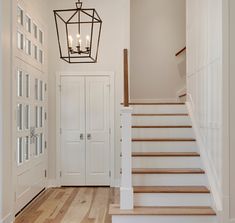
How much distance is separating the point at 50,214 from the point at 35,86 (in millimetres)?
2238

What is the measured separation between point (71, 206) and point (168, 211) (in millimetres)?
1738

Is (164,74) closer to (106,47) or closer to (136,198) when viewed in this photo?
(106,47)

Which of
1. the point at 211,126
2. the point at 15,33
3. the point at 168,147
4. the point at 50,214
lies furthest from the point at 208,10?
the point at 50,214

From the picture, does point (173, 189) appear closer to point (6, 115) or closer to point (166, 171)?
point (166, 171)

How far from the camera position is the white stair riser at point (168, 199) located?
13.8 feet

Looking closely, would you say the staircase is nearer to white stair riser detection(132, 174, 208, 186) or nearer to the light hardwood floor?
white stair riser detection(132, 174, 208, 186)

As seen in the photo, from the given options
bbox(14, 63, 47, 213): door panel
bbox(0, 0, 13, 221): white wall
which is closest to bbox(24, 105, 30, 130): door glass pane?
bbox(14, 63, 47, 213): door panel

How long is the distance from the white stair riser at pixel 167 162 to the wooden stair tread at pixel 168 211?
796 millimetres

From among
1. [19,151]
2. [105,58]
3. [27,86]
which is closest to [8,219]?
[19,151]

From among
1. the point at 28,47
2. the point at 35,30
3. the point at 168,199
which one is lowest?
the point at 168,199

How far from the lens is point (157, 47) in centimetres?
752

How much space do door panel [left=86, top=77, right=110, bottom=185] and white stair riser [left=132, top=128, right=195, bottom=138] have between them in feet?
4.99

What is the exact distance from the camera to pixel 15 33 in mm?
4602
